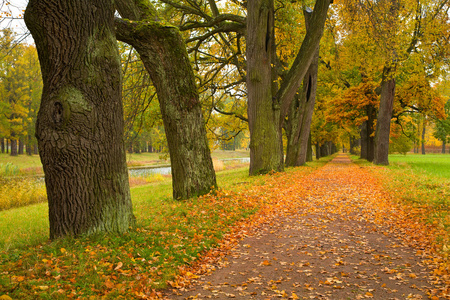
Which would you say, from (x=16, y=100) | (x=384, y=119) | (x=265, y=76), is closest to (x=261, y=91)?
(x=265, y=76)

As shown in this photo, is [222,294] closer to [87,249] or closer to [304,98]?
[87,249]

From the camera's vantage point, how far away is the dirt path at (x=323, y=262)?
12.8 ft

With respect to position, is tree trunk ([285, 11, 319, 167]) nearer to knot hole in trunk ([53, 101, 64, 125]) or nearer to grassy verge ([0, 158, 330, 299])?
grassy verge ([0, 158, 330, 299])

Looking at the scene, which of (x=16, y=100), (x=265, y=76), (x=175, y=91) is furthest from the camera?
(x=16, y=100)

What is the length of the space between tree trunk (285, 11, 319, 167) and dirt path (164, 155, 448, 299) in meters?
12.2

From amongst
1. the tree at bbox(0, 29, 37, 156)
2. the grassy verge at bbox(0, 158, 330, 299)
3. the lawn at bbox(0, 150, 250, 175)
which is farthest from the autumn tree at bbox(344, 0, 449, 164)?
the tree at bbox(0, 29, 37, 156)

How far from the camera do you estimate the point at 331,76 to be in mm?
25438

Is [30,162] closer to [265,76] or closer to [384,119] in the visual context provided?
[265,76]

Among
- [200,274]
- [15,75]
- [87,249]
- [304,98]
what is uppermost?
[15,75]

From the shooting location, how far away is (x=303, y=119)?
64.9 ft

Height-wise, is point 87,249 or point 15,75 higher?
point 15,75

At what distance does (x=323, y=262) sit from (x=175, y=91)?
5.04 m

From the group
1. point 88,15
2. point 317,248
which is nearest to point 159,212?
point 317,248

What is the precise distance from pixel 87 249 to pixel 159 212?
2.82 meters
